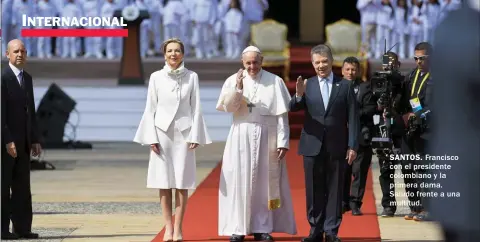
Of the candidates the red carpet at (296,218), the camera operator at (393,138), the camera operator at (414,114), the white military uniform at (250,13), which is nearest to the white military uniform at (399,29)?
the white military uniform at (250,13)

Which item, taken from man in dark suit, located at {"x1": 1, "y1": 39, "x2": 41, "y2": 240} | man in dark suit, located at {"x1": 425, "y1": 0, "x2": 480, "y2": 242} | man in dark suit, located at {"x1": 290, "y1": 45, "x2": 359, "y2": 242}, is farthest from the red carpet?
man in dark suit, located at {"x1": 425, "y1": 0, "x2": 480, "y2": 242}

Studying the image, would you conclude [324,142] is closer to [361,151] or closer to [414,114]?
[414,114]

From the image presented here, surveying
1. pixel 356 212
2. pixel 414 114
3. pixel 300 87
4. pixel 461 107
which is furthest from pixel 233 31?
pixel 461 107

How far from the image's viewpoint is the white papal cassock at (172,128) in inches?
367

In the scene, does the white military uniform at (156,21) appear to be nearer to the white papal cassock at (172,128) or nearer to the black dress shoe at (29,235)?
the black dress shoe at (29,235)

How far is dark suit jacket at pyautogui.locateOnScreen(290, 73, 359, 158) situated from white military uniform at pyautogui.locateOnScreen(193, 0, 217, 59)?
16.7 m

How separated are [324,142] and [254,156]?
0.59 metres

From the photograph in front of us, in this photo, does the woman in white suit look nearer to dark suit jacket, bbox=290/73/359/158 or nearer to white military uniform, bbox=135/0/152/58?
dark suit jacket, bbox=290/73/359/158

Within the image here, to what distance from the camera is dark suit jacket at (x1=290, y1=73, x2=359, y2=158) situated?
9172 millimetres

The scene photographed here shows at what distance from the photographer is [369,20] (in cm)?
2552

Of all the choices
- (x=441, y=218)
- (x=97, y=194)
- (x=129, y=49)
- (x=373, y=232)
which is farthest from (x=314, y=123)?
(x=129, y=49)

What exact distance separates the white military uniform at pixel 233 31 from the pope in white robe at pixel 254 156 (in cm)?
1626

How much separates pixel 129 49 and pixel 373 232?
1218 cm

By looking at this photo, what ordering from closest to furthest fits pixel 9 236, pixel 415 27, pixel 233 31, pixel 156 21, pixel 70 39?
pixel 9 236 < pixel 415 27 < pixel 233 31 < pixel 70 39 < pixel 156 21
